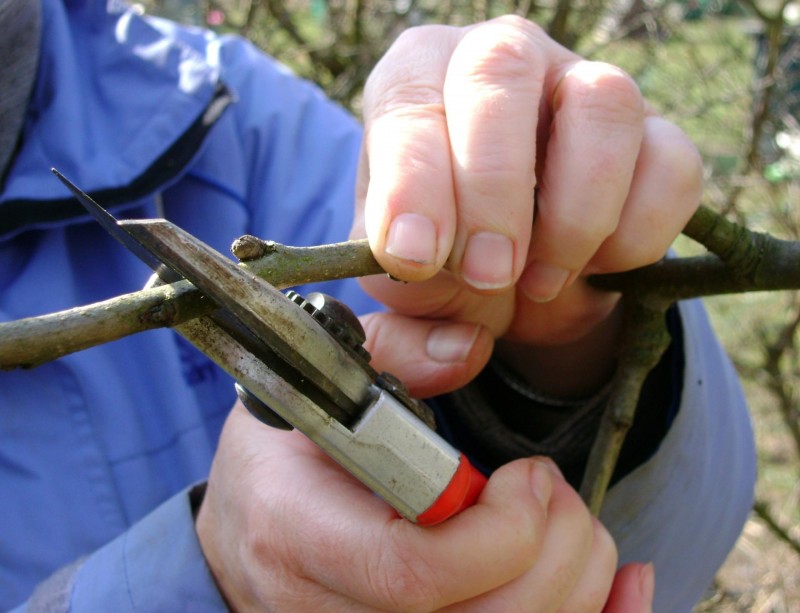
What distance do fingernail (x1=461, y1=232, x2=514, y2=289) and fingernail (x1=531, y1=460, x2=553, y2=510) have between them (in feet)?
0.66

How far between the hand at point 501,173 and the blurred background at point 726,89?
61.7 inches

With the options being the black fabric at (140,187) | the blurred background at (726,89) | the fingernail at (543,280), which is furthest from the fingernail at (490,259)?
the blurred background at (726,89)

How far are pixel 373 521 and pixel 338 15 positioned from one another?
2.56 meters

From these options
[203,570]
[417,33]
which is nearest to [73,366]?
[203,570]

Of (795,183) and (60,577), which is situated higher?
(60,577)

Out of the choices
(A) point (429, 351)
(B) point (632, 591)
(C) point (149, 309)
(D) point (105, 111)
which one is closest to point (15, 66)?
(D) point (105, 111)

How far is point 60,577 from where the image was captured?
968 millimetres

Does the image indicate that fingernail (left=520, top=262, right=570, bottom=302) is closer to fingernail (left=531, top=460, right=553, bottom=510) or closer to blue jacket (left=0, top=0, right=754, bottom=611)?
fingernail (left=531, top=460, right=553, bottom=510)

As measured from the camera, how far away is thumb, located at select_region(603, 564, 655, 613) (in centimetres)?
88

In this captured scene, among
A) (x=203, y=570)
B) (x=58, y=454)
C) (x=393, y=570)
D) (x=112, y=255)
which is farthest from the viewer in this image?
(x=112, y=255)

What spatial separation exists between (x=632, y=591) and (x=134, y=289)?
90 centimetres

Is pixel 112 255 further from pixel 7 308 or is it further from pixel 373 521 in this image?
pixel 373 521

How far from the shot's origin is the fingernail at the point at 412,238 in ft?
2.38

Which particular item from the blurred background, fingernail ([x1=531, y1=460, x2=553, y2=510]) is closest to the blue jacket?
fingernail ([x1=531, y1=460, x2=553, y2=510])
